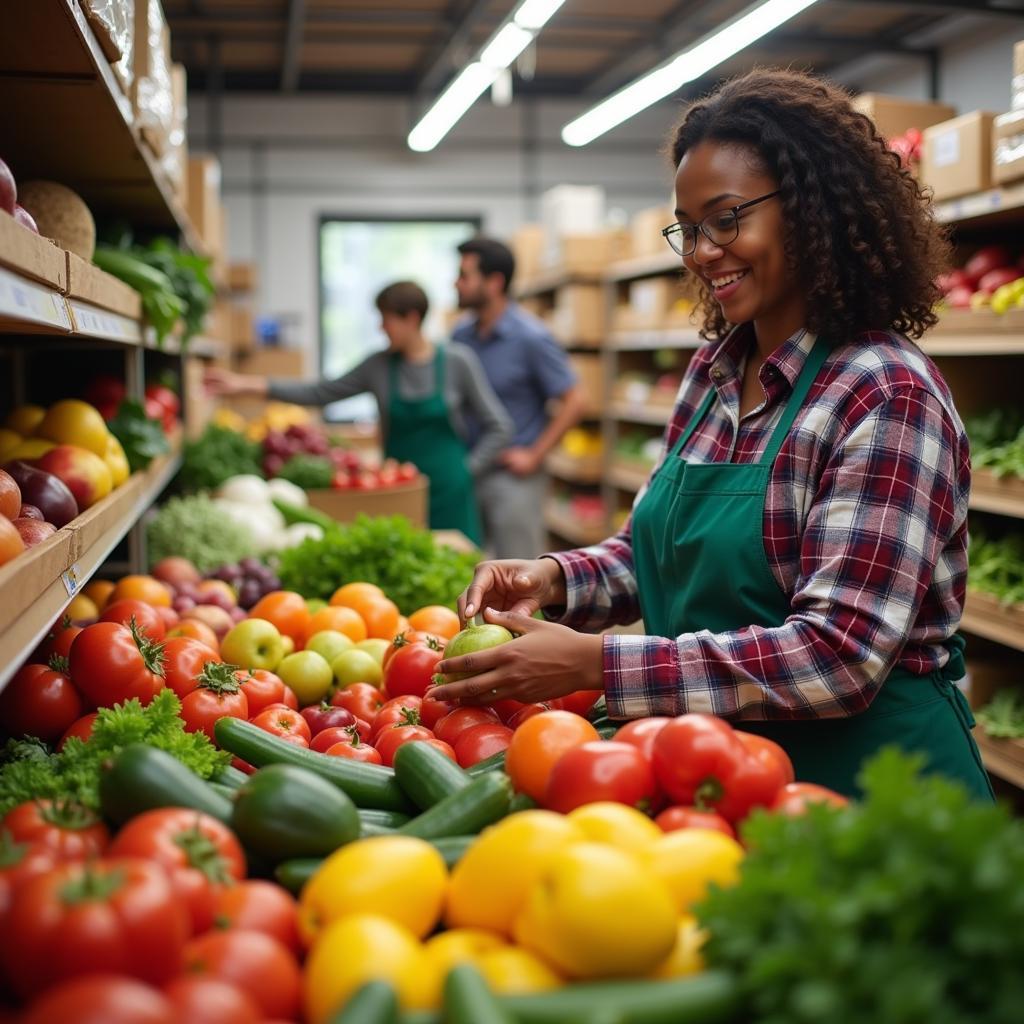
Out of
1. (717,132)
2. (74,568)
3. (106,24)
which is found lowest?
(74,568)

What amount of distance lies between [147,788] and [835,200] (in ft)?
4.97

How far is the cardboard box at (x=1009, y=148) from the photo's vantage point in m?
3.88

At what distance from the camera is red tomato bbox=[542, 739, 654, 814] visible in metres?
1.47

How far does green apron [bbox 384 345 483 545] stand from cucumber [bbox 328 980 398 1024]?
5067 mm

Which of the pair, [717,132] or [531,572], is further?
[531,572]

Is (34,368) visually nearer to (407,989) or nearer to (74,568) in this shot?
(74,568)

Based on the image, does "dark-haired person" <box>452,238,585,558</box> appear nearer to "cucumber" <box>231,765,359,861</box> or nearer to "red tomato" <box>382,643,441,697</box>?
"red tomato" <box>382,643,441,697</box>

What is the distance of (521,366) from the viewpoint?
6.99 metres

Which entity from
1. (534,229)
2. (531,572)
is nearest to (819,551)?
(531,572)

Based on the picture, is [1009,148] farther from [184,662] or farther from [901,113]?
[184,662]

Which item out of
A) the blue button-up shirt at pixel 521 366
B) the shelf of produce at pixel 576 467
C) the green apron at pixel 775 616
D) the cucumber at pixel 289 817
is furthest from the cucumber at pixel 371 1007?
the shelf of produce at pixel 576 467

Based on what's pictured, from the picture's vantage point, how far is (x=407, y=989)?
1.09 metres

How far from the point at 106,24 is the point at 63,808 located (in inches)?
61.5

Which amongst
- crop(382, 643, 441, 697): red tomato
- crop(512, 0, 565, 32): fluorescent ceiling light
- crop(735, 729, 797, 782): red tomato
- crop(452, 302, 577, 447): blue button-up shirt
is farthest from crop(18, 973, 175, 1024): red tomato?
crop(512, 0, 565, 32): fluorescent ceiling light
